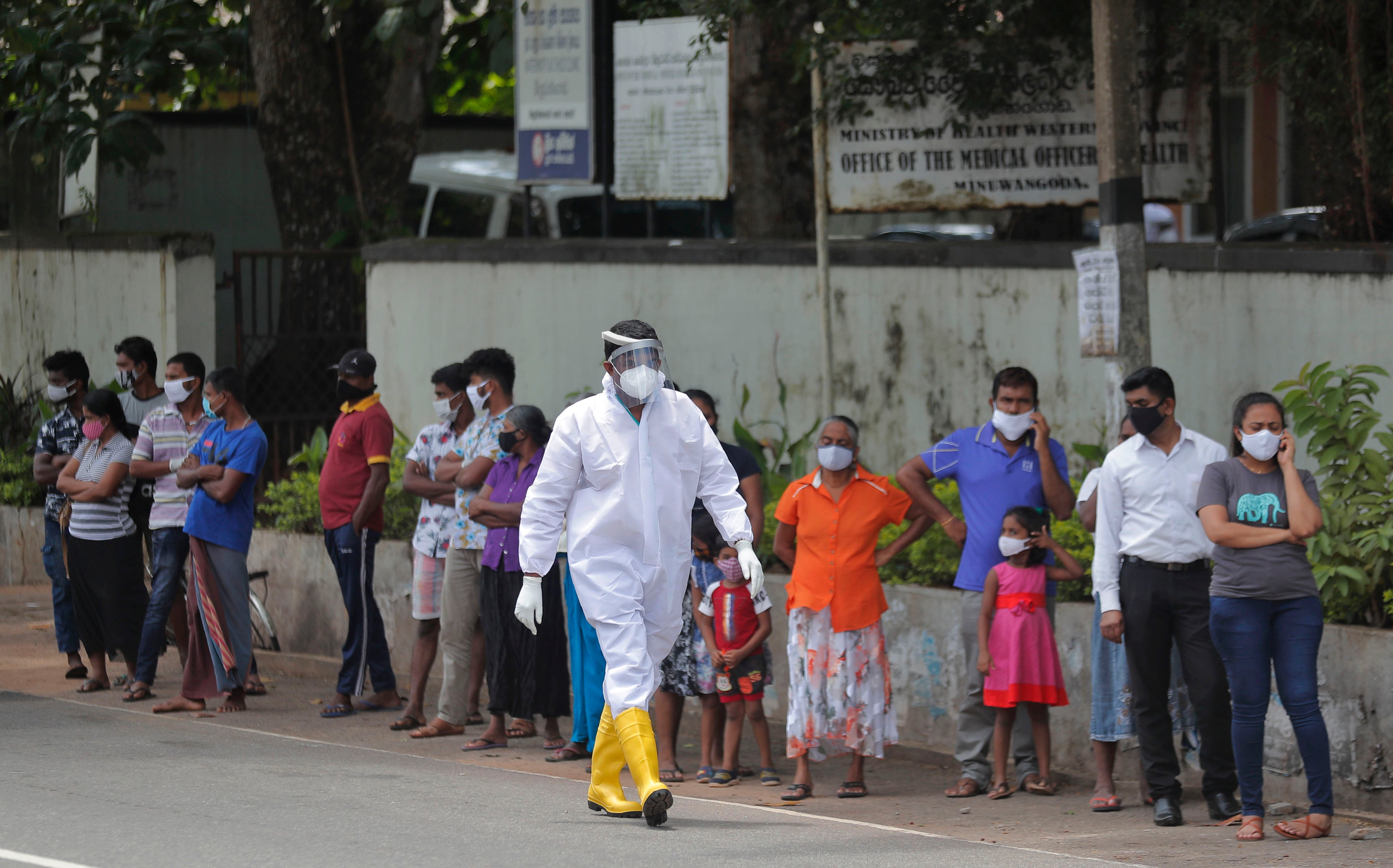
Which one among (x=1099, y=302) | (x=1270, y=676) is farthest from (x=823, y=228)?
(x=1270, y=676)

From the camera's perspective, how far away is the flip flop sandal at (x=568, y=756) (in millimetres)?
8234

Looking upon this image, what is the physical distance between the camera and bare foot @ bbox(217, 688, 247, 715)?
940 cm

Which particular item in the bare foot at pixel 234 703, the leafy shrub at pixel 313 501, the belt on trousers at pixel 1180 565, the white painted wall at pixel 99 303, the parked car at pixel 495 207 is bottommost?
the bare foot at pixel 234 703

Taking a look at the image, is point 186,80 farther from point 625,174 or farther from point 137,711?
point 137,711

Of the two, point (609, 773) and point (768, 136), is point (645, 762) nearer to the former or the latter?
point (609, 773)

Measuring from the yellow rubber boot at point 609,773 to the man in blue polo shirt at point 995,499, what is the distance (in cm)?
176

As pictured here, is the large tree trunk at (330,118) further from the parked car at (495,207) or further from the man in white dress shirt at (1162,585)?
the man in white dress shirt at (1162,585)

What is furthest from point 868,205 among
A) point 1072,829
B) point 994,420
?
point 1072,829

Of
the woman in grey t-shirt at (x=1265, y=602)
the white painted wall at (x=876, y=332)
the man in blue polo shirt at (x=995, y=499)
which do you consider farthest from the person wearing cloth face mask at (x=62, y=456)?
the woman in grey t-shirt at (x=1265, y=602)

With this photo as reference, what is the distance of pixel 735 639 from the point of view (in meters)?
7.70

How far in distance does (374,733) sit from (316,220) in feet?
23.8

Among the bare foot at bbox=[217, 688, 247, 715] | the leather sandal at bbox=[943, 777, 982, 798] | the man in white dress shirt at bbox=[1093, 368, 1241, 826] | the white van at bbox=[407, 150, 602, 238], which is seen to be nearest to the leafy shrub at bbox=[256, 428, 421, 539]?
the bare foot at bbox=[217, 688, 247, 715]

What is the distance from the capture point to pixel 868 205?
10.6 m

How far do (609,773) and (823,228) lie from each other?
14.8ft
